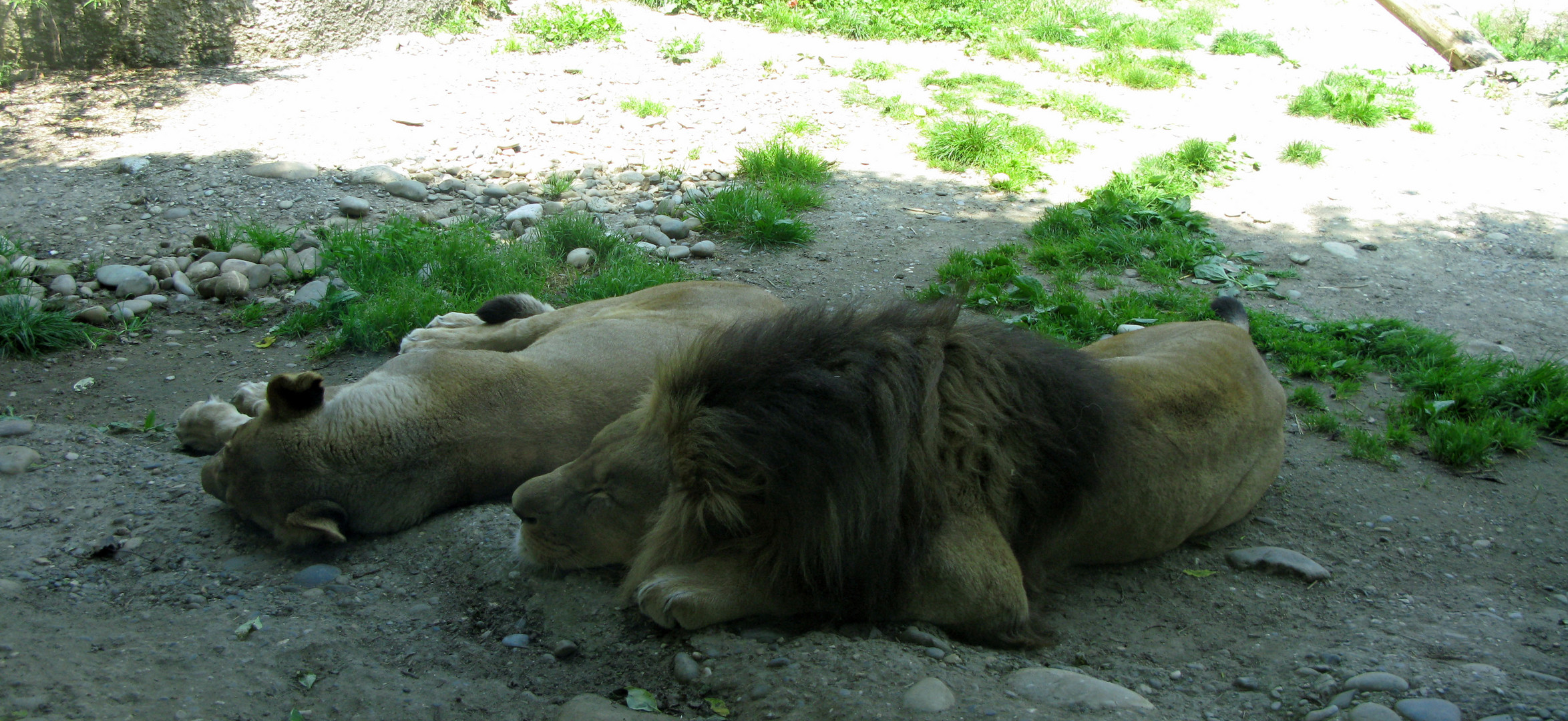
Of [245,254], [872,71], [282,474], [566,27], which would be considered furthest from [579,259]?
[566,27]

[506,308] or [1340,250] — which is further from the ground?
[506,308]

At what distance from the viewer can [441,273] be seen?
613 cm

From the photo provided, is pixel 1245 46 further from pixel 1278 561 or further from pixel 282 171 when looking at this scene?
pixel 282 171

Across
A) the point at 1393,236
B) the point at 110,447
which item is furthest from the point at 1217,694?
the point at 1393,236

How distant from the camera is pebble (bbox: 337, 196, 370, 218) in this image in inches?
278

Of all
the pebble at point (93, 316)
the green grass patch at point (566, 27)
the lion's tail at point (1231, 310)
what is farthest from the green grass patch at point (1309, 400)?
the green grass patch at point (566, 27)

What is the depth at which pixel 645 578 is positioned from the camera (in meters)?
3.25

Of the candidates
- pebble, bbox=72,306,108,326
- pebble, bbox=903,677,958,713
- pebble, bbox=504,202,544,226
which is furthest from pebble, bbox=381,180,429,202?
pebble, bbox=903,677,958,713

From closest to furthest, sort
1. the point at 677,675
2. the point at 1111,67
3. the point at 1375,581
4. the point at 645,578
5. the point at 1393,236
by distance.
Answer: the point at 677,675 < the point at 645,578 < the point at 1375,581 < the point at 1393,236 < the point at 1111,67

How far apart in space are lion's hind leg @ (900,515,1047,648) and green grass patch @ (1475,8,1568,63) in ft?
45.6

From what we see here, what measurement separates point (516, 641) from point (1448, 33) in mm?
14514

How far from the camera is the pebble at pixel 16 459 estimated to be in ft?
12.7

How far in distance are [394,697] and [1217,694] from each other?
7.87ft

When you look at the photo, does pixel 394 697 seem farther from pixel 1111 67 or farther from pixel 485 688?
pixel 1111 67
